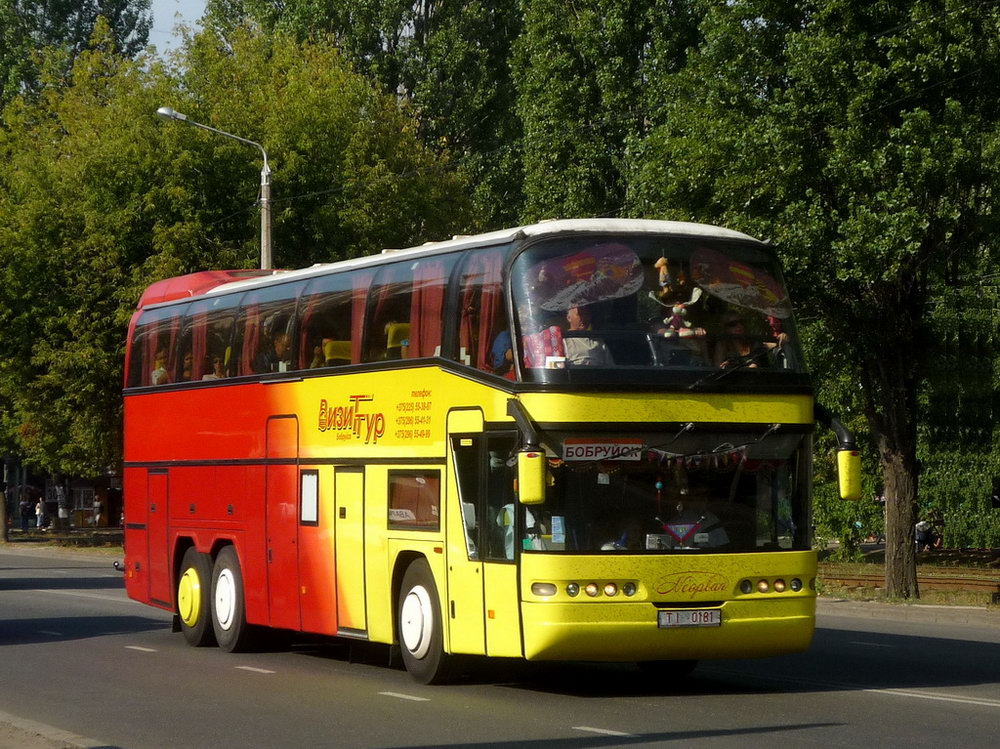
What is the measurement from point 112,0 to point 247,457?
6226cm

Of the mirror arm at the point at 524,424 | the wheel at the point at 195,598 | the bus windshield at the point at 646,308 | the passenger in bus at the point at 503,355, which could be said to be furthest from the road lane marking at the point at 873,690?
the wheel at the point at 195,598

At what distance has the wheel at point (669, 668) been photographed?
49.7 ft

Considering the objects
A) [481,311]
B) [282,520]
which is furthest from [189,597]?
[481,311]

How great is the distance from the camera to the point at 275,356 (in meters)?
17.7

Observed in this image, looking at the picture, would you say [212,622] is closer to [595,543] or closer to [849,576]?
[595,543]

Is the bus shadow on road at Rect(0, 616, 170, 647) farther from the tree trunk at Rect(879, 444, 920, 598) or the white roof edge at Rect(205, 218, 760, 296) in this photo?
the tree trunk at Rect(879, 444, 920, 598)

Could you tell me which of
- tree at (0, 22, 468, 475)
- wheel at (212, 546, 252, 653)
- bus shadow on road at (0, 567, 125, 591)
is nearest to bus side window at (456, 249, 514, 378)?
wheel at (212, 546, 252, 653)

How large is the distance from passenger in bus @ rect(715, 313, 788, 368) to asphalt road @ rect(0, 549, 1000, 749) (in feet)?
8.53

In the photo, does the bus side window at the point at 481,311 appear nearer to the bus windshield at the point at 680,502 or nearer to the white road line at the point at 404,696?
the bus windshield at the point at 680,502

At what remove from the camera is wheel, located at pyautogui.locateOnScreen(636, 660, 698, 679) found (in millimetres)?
15148

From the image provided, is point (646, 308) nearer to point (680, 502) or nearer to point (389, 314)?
point (680, 502)

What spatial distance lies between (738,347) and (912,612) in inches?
445

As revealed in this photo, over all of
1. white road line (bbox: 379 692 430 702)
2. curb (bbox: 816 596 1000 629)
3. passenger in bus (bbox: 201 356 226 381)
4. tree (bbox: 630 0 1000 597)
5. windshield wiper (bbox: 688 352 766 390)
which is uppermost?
tree (bbox: 630 0 1000 597)

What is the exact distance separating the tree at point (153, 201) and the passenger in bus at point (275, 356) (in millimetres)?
21569
